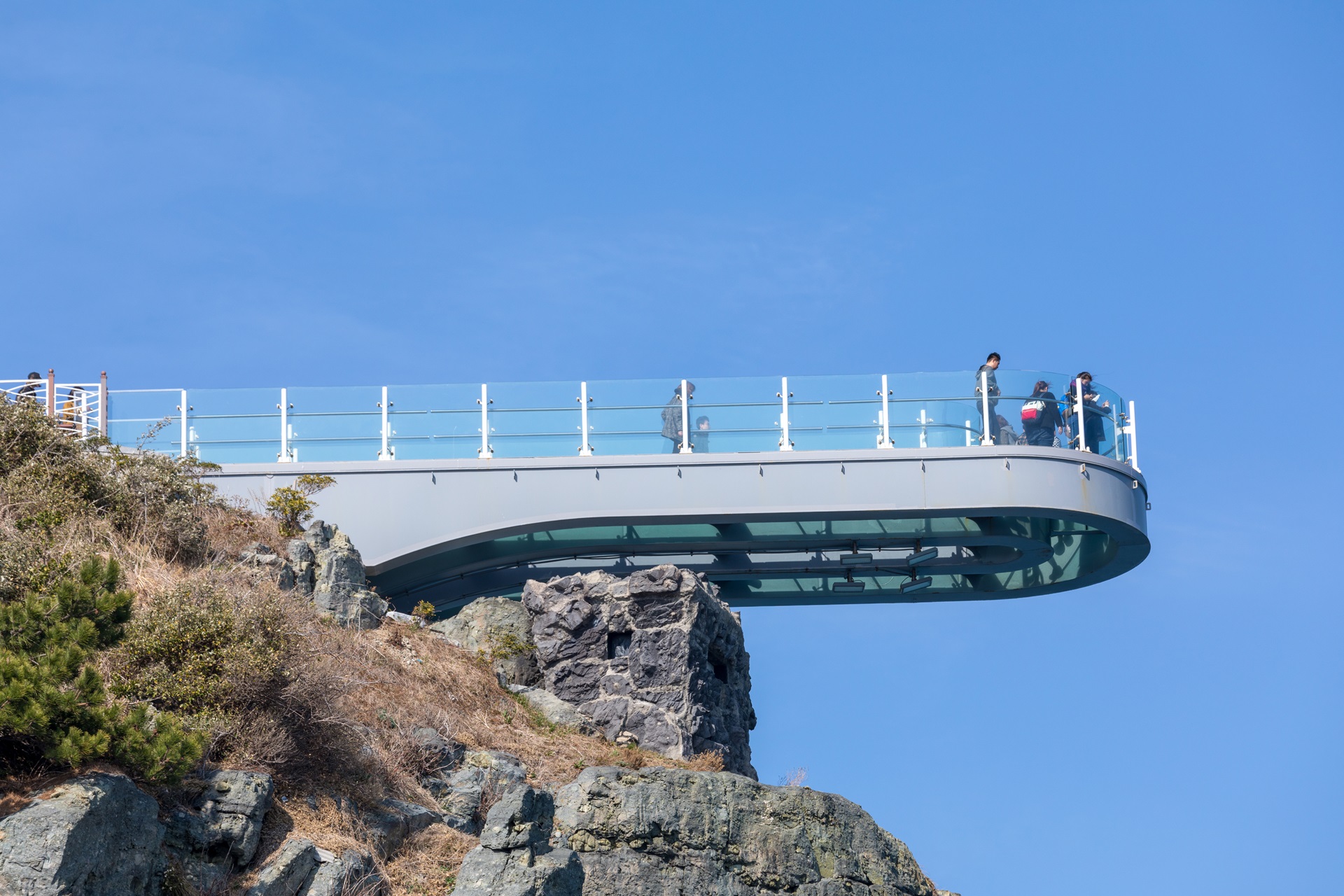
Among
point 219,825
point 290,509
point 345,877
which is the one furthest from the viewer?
point 290,509

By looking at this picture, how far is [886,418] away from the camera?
83.8ft

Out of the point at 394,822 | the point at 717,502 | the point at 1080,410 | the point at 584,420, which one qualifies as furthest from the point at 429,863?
the point at 1080,410

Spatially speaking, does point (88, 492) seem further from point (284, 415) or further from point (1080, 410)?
point (1080, 410)

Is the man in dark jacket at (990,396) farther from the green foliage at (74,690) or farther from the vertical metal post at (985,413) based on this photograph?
the green foliage at (74,690)

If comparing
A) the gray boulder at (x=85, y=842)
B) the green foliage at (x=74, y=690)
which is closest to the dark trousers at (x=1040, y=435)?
the green foliage at (x=74, y=690)

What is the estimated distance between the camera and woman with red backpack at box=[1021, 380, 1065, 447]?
2572 centimetres

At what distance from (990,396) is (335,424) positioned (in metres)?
10.8

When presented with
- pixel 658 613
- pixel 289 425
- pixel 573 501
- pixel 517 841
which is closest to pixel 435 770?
pixel 517 841

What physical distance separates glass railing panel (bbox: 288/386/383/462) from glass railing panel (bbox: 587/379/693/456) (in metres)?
3.63

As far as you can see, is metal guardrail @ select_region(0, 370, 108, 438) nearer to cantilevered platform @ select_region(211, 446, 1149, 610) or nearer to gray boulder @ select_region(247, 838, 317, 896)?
cantilevered platform @ select_region(211, 446, 1149, 610)

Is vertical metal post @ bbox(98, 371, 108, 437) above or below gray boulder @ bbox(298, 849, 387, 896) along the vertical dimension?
above

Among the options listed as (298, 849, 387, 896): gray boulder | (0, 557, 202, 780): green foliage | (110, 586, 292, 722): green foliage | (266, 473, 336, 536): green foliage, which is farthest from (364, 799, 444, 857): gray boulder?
(266, 473, 336, 536): green foliage

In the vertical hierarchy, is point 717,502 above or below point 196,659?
above

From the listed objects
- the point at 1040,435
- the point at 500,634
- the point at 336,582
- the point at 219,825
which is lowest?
the point at 219,825
